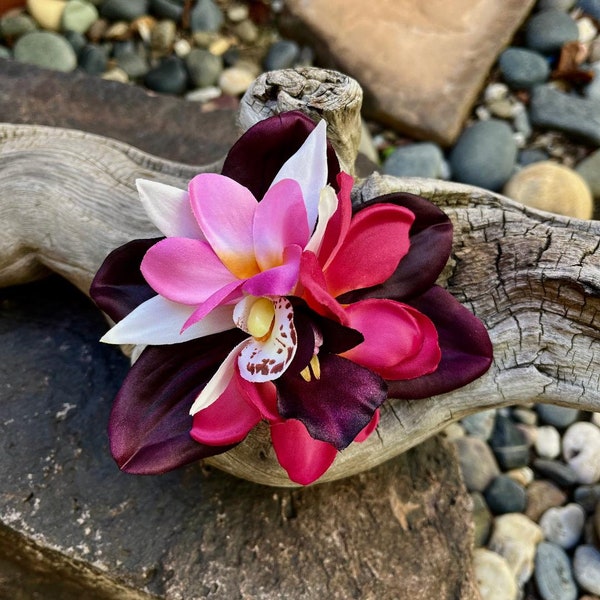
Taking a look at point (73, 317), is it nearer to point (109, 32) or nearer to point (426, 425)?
point (426, 425)

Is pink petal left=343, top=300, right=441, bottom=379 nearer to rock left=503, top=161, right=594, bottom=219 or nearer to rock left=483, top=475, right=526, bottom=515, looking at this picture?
rock left=483, top=475, right=526, bottom=515

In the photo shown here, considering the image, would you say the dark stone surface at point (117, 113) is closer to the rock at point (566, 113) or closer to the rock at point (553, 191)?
the rock at point (553, 191)

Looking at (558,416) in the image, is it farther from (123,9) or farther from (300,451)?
(123,9)

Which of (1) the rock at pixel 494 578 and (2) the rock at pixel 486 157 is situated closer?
(1) the rock at pixel 494 578

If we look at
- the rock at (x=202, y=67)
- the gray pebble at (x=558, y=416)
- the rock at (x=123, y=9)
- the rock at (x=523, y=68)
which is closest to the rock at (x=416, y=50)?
the rock at (x=523, y=68)

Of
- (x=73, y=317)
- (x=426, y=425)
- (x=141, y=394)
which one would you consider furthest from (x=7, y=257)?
(x=426, y=425)

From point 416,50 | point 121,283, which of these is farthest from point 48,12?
point 121,283
